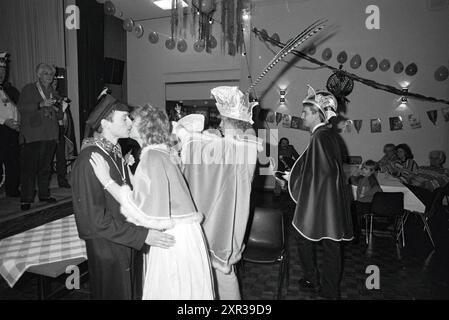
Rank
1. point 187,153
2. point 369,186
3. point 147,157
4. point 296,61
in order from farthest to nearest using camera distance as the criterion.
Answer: point 296,61, point 369,186, point 187,153, point 147,157

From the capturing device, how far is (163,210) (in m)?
1.61

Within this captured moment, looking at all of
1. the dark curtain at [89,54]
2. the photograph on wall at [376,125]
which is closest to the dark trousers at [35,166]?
the dark curtain at [89,54]

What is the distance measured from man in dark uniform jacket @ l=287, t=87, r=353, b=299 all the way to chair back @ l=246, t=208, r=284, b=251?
0.19 m

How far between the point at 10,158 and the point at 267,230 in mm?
4132

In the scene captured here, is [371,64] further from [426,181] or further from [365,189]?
[365,189]

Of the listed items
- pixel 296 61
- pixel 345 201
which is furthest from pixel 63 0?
pixel 345 201

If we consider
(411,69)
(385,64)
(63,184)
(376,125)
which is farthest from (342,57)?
(63,184)

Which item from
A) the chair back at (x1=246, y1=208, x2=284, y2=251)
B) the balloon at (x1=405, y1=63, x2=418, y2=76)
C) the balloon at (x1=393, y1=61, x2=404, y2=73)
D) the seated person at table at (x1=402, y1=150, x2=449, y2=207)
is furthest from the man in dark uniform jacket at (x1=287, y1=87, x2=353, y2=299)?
the balloon at (x1=405, y1=63, x2=418, y2=76)

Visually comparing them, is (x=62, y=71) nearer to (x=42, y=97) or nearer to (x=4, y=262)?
(x=42, y=97)

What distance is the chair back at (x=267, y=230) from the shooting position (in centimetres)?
277

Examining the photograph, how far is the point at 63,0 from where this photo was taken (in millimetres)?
6527

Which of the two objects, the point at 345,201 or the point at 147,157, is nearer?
the point at 147,157

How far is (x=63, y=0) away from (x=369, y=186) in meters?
7.28

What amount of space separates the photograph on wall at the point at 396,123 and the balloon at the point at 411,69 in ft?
3.52
